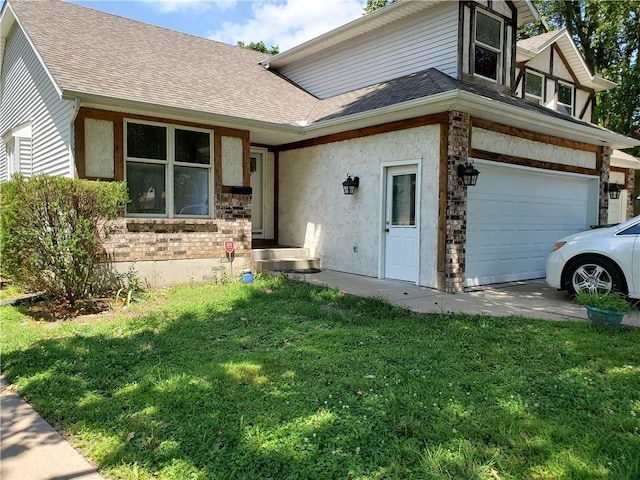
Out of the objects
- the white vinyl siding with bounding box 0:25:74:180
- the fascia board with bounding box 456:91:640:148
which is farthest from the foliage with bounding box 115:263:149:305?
the fascia board with bounding box 456:91:640:148

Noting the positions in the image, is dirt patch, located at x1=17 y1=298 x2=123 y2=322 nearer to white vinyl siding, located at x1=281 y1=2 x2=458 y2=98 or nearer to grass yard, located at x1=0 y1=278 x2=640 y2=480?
grass yard, located at x1=0 y1=278 x2=640 y2=480

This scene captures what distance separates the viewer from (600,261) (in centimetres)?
661

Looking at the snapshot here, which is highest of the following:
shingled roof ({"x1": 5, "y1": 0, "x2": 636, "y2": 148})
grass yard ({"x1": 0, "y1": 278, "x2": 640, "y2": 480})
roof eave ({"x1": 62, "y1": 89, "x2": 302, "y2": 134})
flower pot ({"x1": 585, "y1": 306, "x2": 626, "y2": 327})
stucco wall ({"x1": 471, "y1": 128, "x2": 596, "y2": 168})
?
shingled roof ({"x1": 5, "y1": 0, "x2": 636, "y2": 148})

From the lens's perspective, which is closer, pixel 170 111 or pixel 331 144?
pixel 170 111

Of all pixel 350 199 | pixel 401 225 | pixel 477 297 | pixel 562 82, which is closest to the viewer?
pixel 477 297

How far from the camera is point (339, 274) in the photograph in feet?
Result: 30.7

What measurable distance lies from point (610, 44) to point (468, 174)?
1752cm

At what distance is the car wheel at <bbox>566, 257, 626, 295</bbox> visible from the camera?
21.2 feet

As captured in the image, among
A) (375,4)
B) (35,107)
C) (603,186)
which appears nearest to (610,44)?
(375,4)

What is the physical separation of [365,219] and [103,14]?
8.49m

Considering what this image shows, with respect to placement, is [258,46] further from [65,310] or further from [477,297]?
[65,310]

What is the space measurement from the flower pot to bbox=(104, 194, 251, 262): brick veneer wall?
5.87m

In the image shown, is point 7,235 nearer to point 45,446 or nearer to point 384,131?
point 45,446

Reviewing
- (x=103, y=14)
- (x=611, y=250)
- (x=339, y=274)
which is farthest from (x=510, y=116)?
(x=103, y=14)
